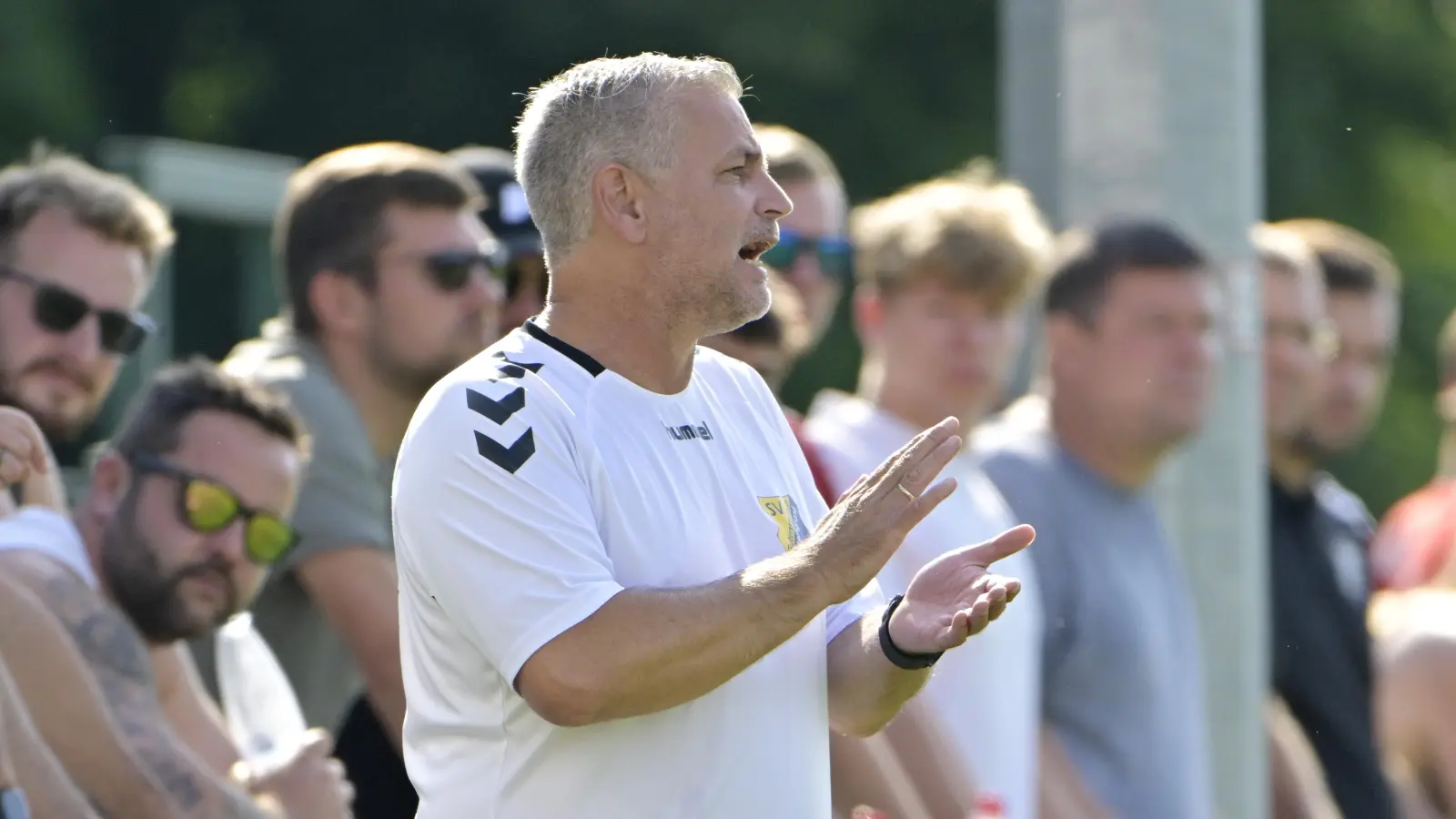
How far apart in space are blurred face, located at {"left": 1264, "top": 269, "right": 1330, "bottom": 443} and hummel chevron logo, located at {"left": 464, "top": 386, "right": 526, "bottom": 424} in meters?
3.79

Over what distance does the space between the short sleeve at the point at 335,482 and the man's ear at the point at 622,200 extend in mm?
1682

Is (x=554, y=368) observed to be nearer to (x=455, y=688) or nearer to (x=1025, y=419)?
(x=455, y=688)

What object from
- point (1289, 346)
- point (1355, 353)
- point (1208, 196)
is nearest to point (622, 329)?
point (1208, 196)

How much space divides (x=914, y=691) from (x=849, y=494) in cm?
39

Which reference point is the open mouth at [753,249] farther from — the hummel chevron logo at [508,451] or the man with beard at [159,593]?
the man with beard at [159,593]

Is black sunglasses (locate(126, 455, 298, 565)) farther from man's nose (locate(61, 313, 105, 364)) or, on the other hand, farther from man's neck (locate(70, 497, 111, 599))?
man's nose (locate(61, 313, 105, 364))

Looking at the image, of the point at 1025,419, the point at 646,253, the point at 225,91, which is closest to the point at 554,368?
the point at 646,253

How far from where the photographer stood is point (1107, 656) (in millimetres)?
5402

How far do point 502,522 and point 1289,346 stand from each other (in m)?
4.01

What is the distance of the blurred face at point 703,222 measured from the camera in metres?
3.32

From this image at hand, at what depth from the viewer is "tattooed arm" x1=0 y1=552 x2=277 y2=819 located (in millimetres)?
4152

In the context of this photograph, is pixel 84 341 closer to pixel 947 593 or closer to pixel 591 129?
pixel 591 129

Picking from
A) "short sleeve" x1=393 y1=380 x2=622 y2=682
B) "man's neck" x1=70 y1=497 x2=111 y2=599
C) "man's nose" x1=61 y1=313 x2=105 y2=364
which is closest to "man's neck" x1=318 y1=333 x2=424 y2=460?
"man's nose" x1=61 y1=313 x2=105 y2=364

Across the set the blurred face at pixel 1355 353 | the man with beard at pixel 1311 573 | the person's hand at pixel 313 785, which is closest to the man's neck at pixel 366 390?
the person's hand at pixel 313 785
